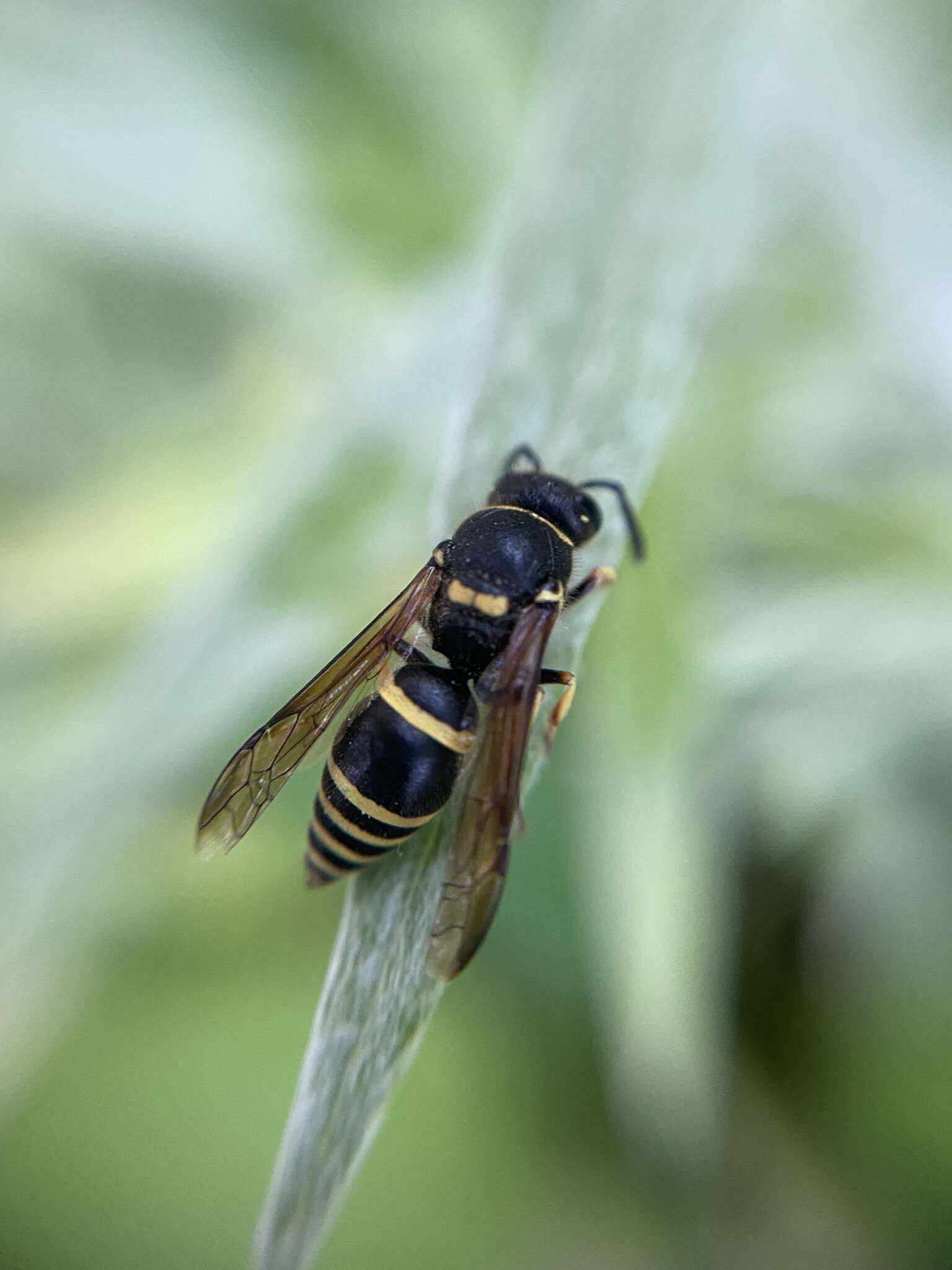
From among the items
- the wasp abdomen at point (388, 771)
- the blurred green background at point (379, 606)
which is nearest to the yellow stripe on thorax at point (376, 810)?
the wasp abdomen at point (388, 771)

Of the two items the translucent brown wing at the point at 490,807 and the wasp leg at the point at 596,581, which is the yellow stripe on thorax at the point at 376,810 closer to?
the translucent brown wing at the point at 490,807

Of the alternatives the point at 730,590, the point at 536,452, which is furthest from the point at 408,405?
the point at 730,590

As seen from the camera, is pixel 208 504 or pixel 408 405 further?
pixel 208 504

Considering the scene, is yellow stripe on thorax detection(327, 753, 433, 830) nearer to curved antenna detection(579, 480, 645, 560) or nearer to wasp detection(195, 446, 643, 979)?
wasp detection(195, 446, 643, 979)

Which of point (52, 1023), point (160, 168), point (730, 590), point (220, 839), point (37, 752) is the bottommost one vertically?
point (52, 1023)

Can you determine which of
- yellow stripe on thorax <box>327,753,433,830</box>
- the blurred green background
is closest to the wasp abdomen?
yellow stripe on thorax <box>327,753,433,830</box>

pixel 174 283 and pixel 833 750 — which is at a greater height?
pixel 174 283

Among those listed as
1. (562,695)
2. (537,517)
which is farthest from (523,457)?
(562,695)

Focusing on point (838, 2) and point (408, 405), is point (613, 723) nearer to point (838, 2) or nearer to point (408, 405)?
point (408, 405)
